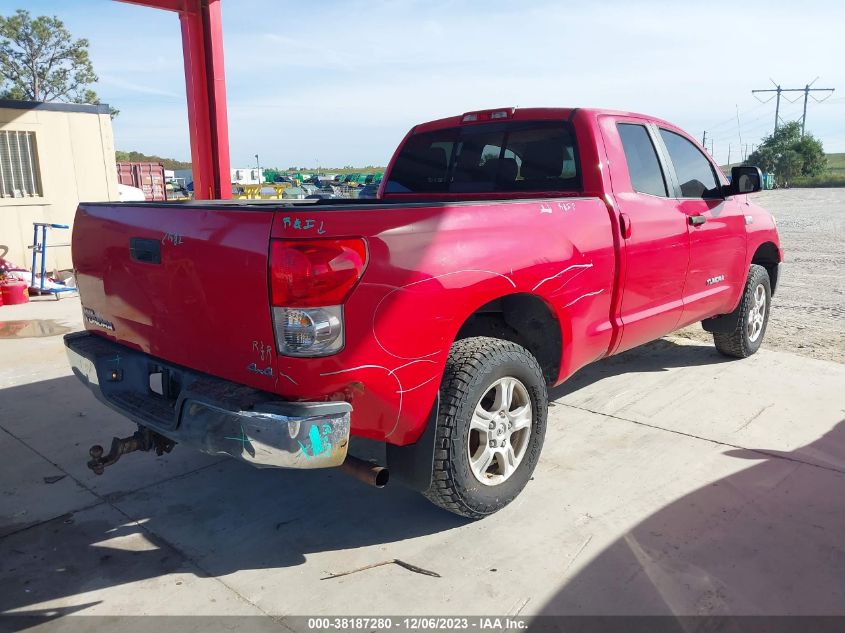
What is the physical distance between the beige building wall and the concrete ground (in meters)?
6.84

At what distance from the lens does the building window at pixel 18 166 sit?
401 inches

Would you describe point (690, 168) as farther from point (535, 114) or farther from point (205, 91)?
point (205, 91)

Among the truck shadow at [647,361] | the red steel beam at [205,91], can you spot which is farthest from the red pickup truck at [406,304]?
the red steel beam at [205,91]

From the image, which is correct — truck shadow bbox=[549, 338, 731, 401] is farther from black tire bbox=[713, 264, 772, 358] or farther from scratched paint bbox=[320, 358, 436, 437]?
scratched paint bbox=[320, 358, 436, 437]

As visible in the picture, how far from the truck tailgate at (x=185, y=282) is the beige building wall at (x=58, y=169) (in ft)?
26.9

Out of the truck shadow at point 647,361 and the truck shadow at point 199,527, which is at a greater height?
the truck shadow at point 647,361

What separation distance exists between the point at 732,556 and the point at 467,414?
1.29 m

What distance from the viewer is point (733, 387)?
5180 millimetres

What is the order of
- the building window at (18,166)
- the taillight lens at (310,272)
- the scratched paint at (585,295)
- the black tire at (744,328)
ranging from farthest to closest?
the building window at (18,166) → the black tire at (744,328) → the scratched paint at (585,295) → the taillight lens at (310,272)

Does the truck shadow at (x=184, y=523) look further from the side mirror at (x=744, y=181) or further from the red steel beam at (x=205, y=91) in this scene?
the red steel beam at (x=205, y=91)

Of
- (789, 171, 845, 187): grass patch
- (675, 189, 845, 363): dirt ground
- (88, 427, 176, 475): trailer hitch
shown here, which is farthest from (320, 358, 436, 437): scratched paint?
(789, 171, 845, 187): grass patch

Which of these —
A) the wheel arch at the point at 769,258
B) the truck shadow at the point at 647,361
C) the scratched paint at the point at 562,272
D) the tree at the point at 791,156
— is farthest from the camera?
the tree at the point at 791,156

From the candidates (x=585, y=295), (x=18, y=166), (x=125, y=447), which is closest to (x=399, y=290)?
(x=585, y=295)

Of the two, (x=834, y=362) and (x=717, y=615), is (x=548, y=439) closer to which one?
(x=717, y=615)
